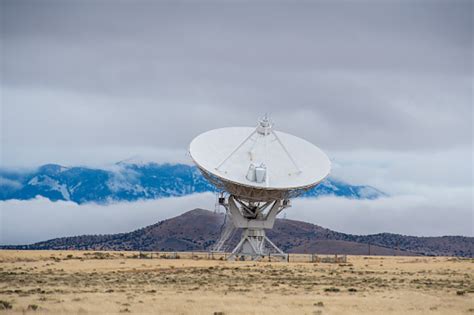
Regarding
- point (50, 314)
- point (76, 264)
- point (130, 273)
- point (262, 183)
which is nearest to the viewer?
point (50, 314)

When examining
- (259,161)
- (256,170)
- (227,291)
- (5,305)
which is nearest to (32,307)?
(5,305)

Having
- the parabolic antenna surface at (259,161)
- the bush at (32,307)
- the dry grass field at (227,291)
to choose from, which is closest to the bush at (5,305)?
the dry grass field at (227,291)

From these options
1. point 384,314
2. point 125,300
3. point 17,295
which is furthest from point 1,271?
point 384,314

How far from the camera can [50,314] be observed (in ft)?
123

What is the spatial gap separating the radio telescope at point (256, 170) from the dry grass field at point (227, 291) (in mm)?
15048

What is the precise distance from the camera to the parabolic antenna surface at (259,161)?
86625 millimetres

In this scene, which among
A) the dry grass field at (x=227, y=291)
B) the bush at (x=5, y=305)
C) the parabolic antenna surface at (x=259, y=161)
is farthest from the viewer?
the parabolic antenna surface at (x=259, y=161)

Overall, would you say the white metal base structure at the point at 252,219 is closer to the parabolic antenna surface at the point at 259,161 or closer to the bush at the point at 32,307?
the parabolic antenna surface at the point at 259,161

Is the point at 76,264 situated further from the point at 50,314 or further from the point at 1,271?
the point at 50,314

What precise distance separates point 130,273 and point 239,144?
28.8 metres

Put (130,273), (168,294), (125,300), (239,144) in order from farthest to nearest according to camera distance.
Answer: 1. (239,144)
2. (130,273)
3. (168,294)
4. (125,300)

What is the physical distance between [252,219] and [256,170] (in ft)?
29.2

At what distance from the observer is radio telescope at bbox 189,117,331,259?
8688cm

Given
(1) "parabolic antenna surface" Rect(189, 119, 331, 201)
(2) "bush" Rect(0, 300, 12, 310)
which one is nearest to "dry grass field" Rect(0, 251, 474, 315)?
(2) "bush" Rect(0, 300, 12, 310)
